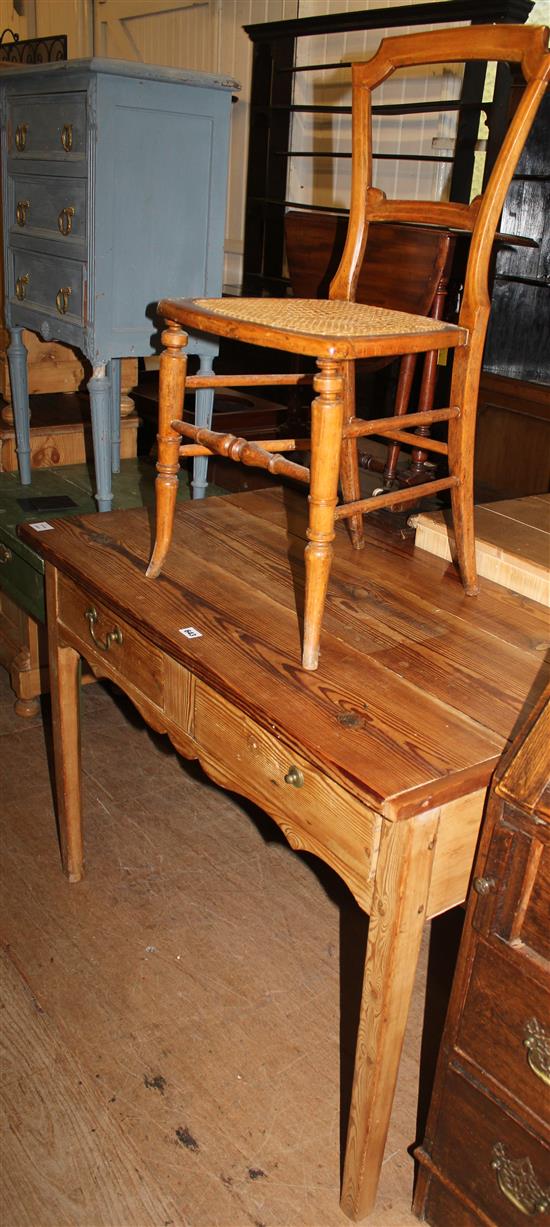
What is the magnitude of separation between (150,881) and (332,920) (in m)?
0.37

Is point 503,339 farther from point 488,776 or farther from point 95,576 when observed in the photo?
point 488,776

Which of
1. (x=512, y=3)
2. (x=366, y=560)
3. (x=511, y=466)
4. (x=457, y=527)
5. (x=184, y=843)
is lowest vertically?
(x=184, y=843)

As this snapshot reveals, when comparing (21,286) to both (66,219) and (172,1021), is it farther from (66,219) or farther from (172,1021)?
(172,1021)

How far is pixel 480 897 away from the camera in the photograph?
1.13m

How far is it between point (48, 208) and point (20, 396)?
0.55 meters

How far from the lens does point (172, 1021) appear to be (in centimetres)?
164

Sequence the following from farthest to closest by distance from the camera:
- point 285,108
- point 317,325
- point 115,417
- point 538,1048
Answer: point 285,108, point 115,417, point 317,325, point 538,1048

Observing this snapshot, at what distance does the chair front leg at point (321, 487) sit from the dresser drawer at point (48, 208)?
128 cm

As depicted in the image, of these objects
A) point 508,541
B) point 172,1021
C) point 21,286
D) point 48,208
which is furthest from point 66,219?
point 172,1021

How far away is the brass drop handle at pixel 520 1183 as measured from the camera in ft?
→ 3.65

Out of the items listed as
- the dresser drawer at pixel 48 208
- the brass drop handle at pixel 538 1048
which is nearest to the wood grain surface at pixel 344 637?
the brass drop handle at pixel 538 1048

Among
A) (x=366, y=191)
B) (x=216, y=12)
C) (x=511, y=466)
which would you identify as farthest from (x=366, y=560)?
(x=216, y=12)

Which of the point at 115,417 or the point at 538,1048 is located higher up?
the point at 115,417

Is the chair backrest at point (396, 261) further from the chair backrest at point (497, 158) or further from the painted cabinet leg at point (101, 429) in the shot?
the painted cabinet leg at point (101, 429)
